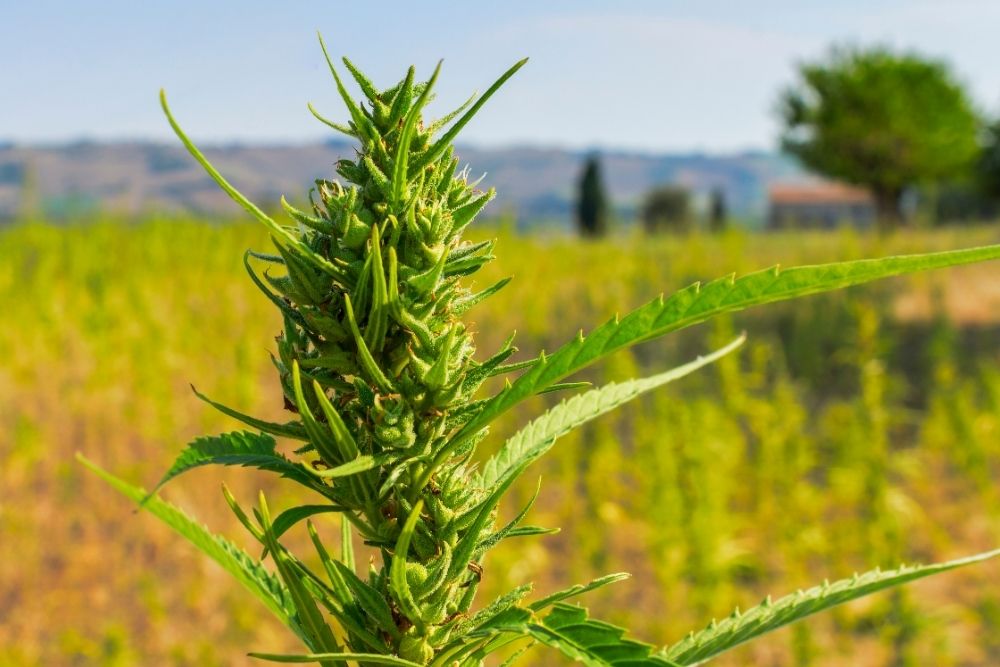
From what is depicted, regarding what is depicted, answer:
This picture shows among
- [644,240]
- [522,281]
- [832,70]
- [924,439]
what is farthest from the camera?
[832,70]

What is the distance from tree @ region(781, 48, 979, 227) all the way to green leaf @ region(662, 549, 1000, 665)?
835 inches

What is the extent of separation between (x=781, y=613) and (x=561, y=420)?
13 centimetres

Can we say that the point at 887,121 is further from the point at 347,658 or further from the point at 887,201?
the point at 347,658

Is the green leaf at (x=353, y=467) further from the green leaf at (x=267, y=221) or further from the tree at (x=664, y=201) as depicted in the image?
the tree at (x=664, y=201)

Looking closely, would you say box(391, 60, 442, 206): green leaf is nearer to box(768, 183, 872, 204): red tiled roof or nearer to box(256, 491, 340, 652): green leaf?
box(256, 491, 340, 652): green leaf

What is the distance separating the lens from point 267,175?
48.2 m

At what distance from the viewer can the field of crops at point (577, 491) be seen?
2.97m

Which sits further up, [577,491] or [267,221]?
[267,221]

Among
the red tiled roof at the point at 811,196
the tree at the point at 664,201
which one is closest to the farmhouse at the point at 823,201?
the red tiled roof at the point at 811,196

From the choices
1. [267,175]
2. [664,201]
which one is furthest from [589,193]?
[267,175]

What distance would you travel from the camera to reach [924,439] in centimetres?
438

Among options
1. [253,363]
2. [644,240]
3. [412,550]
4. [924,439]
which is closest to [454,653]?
[412,550]

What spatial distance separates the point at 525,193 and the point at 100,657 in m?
77.6

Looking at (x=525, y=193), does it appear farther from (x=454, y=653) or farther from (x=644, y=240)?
(x=454, y=653)
